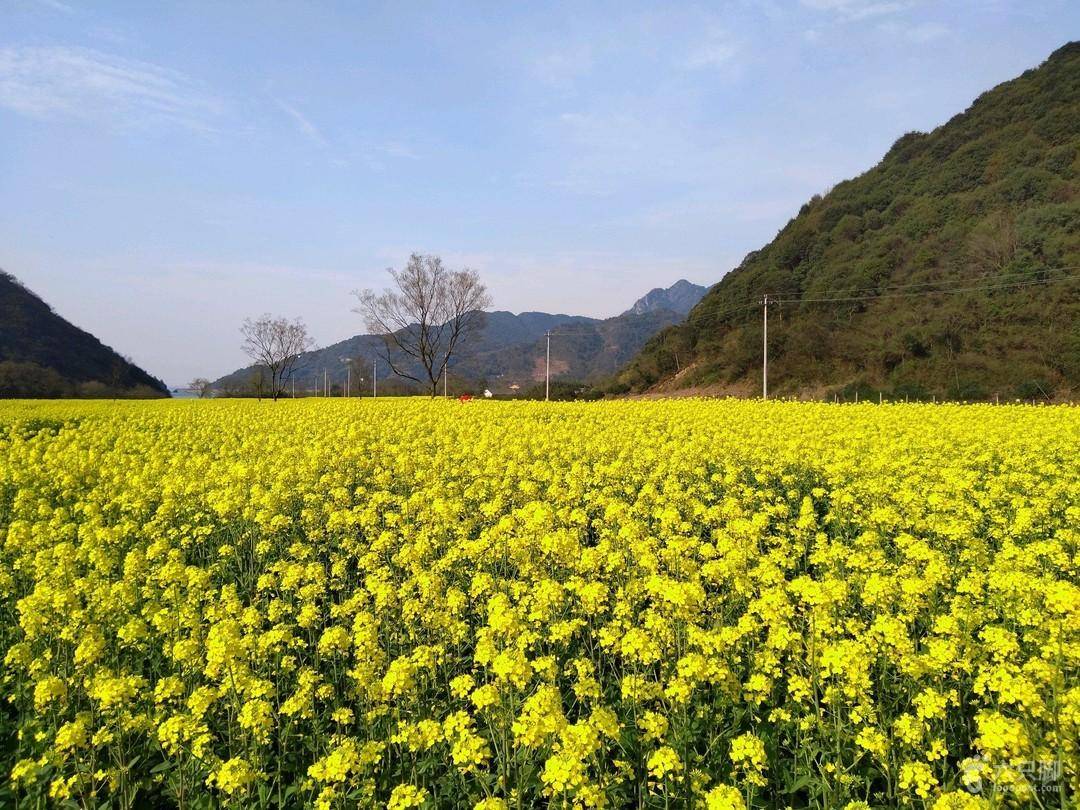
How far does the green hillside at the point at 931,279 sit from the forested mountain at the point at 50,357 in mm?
59234

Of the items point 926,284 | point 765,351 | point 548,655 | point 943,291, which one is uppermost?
point 926,284

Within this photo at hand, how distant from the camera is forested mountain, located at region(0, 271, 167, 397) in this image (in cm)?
6122

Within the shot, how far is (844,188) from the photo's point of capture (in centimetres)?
7444

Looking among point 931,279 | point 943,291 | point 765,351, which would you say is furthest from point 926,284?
point 765,351

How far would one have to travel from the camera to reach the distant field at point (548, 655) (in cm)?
318

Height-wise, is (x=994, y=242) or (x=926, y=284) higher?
(x=994, y=242)

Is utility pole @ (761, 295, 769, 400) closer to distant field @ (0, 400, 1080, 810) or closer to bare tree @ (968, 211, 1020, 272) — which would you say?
bare tree @ (968, 211, 1020, 272)

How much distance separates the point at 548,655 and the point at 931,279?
57.9 metres

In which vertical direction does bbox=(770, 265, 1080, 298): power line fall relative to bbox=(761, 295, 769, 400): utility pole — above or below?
above

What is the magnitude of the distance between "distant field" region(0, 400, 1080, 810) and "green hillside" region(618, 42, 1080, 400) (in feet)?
121

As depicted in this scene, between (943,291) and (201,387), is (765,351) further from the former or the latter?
(201,387)

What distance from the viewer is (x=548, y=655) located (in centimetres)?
440

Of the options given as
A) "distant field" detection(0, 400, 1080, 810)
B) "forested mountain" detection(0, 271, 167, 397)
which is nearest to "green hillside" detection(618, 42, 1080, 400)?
"distant field" detection(0, 400, 1080, 810)

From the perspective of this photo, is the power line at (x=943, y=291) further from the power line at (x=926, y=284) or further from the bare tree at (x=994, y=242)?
the bare tree at (x=994, y=242)
